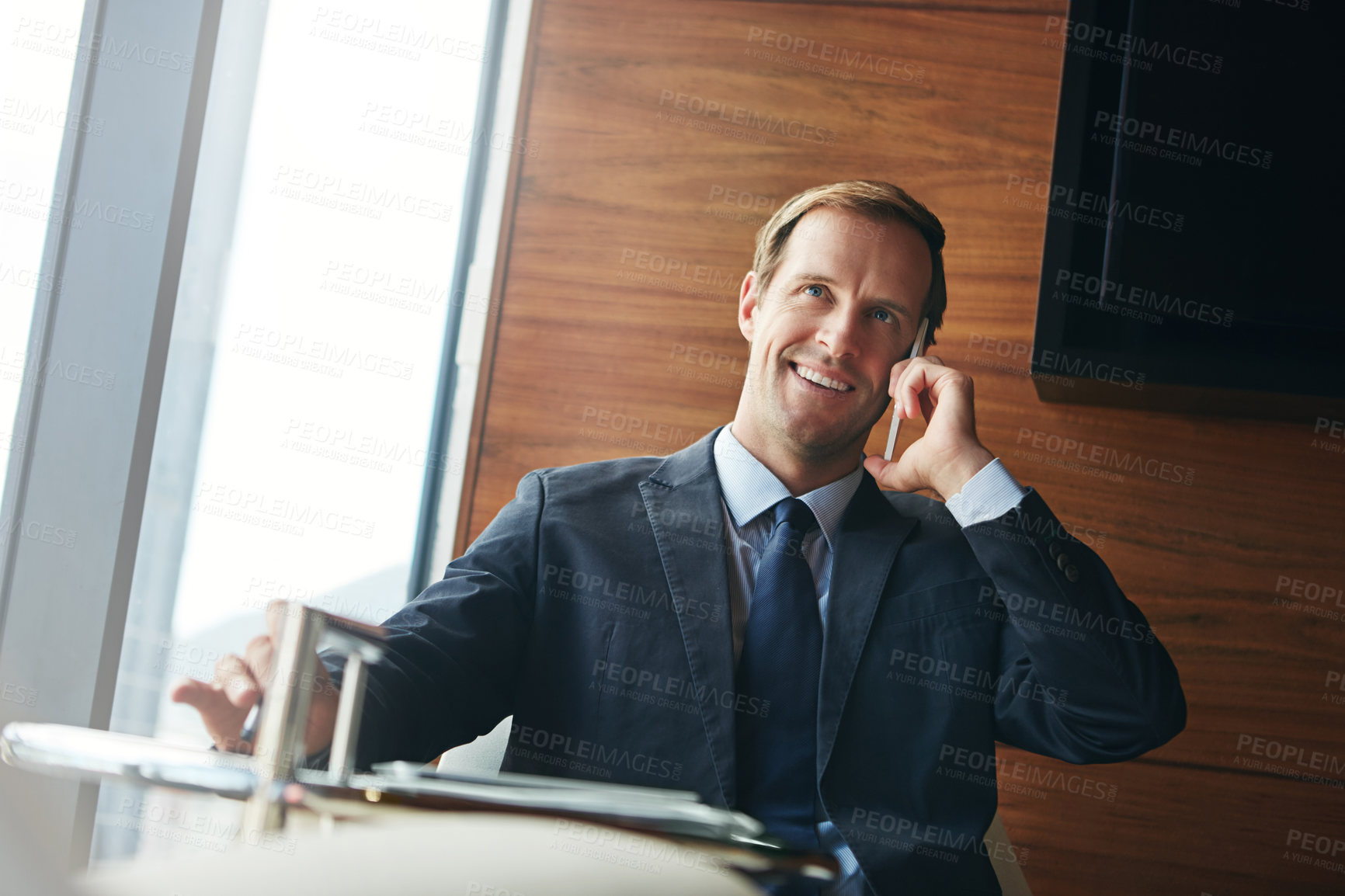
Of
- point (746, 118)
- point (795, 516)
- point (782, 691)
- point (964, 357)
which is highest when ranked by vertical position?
point (746, 118)

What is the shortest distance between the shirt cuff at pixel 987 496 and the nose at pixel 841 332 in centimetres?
36

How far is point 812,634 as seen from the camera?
56.5 inches

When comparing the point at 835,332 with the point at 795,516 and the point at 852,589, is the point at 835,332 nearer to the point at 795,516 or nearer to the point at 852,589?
the point at 795,516

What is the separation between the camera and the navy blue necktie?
134cm

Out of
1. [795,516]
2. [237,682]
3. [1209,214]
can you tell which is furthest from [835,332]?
[237,682]

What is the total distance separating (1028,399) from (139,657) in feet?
6.02

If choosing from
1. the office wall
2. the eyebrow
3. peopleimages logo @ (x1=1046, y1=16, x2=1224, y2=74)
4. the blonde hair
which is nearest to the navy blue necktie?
the eyebrow

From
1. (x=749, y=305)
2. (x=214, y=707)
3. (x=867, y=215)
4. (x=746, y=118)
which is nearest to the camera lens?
(x=214, y=707)

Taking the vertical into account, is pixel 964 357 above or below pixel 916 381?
above

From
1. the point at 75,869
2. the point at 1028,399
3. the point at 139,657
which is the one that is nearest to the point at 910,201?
the point at 1028,399

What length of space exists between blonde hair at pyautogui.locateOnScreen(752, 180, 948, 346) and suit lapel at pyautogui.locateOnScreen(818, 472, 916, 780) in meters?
0.39

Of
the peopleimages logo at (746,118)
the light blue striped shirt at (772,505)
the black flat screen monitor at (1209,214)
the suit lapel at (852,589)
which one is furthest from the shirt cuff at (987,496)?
the peopleimages logo at (746,118)

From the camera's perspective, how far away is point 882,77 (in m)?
2.17

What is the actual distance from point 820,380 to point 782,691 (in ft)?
1.91
